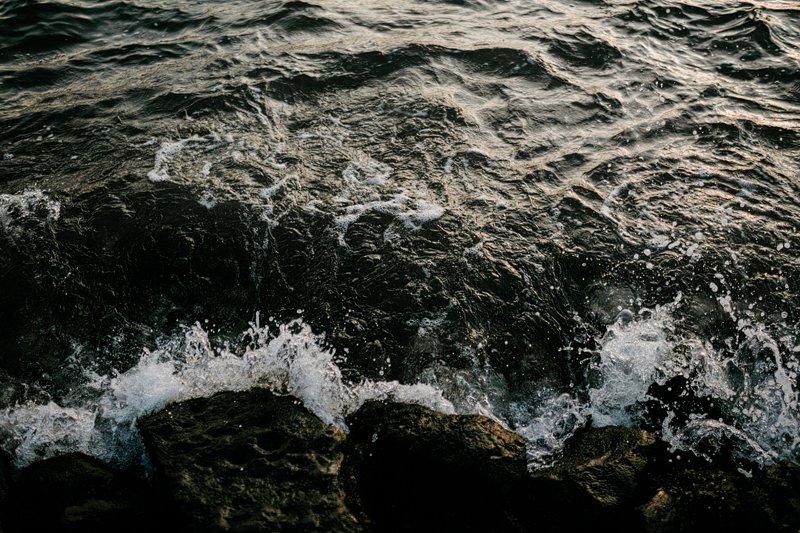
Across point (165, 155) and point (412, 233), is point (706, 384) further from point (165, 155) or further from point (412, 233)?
point (165, 155)

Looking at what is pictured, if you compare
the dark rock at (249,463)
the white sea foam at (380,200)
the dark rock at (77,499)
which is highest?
the white sea foam at (380,200)

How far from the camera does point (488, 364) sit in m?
5.39

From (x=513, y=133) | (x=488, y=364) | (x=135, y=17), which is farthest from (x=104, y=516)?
(x=135, y=17)

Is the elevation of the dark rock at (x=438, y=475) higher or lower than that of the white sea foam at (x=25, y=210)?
lower

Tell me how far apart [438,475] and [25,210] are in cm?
565

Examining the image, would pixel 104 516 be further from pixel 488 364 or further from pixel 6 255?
pixel 6 255

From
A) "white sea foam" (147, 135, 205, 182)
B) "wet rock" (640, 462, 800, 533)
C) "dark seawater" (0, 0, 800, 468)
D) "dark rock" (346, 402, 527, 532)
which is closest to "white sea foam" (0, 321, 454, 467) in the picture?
"dark seawater" (0, 0, 800, 468)

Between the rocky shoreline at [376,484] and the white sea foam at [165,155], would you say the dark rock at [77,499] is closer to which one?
the rocky shoreline at [376,484]

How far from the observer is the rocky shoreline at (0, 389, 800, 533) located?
148 inches

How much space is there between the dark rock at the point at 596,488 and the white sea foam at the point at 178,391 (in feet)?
3.64

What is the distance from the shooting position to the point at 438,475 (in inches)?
159

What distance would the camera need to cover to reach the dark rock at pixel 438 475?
12.9 feet

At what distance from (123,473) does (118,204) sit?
3619 millimetres

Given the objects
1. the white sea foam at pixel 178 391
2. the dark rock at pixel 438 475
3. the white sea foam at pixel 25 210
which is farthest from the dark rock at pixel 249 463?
the white sea foam at pixel 25 210
